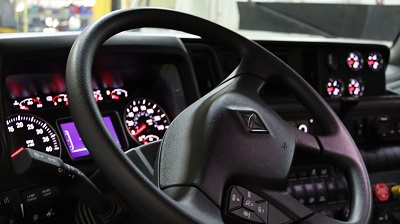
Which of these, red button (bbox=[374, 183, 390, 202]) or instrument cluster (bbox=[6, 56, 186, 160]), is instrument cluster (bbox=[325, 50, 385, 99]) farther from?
instrument cluster (bbox=[6, 56, 186, 160])

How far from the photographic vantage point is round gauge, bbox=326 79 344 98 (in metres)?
2.26

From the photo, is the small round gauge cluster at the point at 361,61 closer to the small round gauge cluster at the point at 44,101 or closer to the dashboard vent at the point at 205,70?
the dashboard vent at the point at 205,70

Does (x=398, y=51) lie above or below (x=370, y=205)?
below

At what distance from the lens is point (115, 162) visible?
84 centimetres

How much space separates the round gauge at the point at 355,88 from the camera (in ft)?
7.61

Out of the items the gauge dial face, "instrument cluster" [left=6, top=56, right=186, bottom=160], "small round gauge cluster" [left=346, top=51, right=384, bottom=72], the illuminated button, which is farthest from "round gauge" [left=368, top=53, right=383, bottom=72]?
the illuminated button

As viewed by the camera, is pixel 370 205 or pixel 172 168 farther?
pixel 370 205

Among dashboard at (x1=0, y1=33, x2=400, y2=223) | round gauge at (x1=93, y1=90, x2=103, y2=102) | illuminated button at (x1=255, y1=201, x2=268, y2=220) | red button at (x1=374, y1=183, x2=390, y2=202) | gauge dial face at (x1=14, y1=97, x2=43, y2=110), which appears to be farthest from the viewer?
red button at (x1=374, y1=183, x2=390, y2=202)

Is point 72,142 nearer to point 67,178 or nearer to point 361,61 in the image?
point 67,178

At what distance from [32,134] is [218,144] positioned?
0.56 m

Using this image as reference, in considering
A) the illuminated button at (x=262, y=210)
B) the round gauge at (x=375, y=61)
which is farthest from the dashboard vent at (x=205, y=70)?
the illuminated button at (x=262, y=210)

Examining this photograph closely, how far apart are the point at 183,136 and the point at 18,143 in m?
0.51

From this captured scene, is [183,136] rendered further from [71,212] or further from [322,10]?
[322,10]

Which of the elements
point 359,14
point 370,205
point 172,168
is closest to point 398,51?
point 359,14
